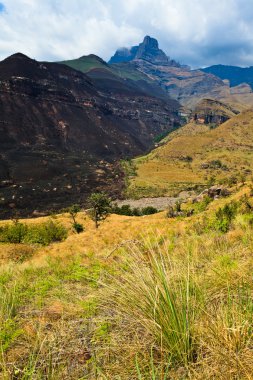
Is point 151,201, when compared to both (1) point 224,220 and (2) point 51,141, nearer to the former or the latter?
(1) point 224,220

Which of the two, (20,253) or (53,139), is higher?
(53,139)

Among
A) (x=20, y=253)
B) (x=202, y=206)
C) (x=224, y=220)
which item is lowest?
(x=202, y=206)

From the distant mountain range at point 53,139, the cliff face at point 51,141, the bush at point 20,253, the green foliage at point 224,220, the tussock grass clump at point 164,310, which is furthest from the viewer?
the distant mountain range at point 53,139

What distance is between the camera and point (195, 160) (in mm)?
116250

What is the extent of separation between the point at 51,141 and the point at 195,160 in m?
58.7

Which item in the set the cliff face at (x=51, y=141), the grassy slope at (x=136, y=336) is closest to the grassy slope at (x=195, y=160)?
the cliff face at (x=51, y=141)

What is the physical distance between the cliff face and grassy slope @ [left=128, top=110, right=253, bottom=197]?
34.4 ft

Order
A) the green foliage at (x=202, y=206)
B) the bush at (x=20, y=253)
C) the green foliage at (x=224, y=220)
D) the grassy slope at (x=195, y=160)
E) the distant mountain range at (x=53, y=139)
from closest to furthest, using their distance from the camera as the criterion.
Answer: the green foliage at (x=224, y=220) → the bush at (x=20, y=253) → the green foliage at (x=202, y=206) → the distant mountain range at (x=53, y=139) → the grassy slope at (x=195, y=160)

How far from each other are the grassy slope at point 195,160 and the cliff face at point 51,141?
10.5 meters

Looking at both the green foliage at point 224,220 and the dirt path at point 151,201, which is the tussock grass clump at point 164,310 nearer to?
the green foliage at point 224,220

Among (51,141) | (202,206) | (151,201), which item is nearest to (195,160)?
(151,201)

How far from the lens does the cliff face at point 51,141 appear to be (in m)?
80.2

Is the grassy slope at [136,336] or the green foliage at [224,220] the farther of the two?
the green foliage at [224,220]

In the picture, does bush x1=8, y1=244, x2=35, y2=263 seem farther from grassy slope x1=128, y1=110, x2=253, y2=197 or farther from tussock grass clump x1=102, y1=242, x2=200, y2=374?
grassy slope x1=128, y1=110, x2=253, y2=197
